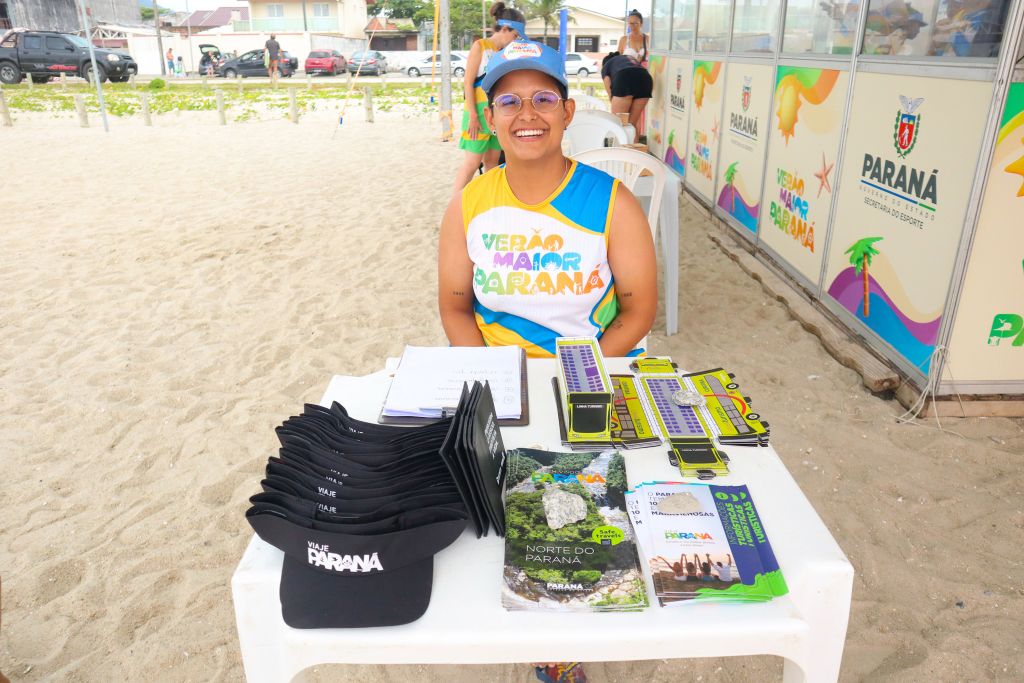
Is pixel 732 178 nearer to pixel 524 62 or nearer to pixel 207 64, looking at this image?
pixel 524 62

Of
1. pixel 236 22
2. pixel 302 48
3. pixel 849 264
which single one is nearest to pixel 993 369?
pixel 849 264

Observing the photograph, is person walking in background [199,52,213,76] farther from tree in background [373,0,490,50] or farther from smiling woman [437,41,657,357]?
smiling woman [437,41,657,357]

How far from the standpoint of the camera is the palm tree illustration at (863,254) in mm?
3592

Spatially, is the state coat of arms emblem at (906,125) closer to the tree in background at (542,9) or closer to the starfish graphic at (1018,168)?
the starfish graphic at (1018,168)

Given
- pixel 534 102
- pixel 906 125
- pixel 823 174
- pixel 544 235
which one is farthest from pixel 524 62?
pixel 823 174

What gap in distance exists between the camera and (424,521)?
1009 mm

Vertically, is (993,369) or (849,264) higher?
(849,264)

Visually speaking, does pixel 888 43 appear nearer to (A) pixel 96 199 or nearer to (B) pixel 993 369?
(B) pixel 993 369

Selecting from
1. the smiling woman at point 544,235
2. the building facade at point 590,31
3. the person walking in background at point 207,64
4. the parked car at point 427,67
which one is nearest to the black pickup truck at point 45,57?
the person walking in background at point 207,64

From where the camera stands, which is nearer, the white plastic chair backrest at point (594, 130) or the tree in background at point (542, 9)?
the white plastic chair backrest at point (594, 130)

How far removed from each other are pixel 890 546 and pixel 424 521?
6.70 feet

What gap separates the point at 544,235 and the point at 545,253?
5 centimetres

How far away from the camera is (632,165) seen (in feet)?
12.4

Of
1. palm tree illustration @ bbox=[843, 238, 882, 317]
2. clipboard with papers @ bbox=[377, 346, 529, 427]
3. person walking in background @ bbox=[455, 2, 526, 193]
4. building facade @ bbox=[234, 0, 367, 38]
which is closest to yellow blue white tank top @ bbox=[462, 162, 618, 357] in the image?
clipboard with papers @ bbox=[377, 346, 529, 427]
